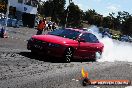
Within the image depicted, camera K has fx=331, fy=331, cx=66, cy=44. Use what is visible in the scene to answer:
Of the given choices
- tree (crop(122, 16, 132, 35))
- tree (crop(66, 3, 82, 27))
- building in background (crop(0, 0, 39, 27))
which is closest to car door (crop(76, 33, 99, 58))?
building in background (crop(0, 0, 39, 27))

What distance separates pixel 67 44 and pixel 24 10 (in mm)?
40709

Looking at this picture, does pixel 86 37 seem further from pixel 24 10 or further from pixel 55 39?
pixel 24 10

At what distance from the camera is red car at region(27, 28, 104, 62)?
13539 mm

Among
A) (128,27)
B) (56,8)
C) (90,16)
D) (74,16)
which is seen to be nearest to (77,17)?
(74,16)

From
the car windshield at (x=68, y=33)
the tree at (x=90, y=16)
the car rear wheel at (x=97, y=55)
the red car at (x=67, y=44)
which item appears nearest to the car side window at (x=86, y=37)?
the red car at (x=67, y=44)

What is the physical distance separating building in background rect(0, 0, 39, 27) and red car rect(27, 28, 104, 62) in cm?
3791

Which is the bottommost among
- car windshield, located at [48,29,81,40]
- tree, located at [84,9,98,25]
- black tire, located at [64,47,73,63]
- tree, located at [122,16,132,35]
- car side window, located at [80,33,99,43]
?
tree, located at [122,16,132,35]

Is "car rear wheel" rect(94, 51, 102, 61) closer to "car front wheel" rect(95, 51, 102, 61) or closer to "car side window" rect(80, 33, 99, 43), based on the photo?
"car front wheel" rect(95, 51, 102, 61)

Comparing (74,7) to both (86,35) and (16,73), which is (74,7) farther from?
(16,73)

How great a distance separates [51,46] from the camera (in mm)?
13484

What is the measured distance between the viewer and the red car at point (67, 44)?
13539 mm

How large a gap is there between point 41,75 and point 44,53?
3900 mm

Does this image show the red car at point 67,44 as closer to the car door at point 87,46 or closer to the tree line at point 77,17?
the car door at point 87,46

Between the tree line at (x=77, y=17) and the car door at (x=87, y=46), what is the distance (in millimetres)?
71616
